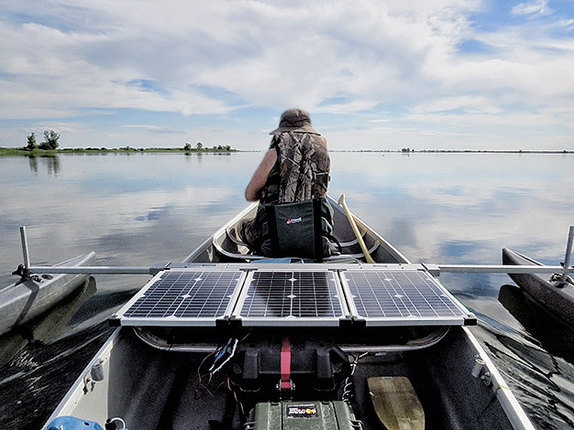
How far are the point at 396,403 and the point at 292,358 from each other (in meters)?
1.04

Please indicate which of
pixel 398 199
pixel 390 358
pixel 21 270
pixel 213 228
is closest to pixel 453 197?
pixel 398 199

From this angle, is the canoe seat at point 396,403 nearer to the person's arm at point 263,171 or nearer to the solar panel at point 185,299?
the solar panel at point 185,299

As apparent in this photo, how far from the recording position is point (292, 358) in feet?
8.31

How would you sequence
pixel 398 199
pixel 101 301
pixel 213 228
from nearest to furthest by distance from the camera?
pixel 101 301, pixel 213 228, pixel 398 199

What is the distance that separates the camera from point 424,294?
2.90m

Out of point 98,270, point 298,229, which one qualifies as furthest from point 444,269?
point 98,270

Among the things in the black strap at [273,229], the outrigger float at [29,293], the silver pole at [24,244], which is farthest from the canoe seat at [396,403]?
the silver pole at [24,244]

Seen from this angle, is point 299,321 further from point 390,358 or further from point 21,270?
point 21,270

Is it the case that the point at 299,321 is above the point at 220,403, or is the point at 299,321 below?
above

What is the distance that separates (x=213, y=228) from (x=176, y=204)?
578 cm

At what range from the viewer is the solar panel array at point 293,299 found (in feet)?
8.13

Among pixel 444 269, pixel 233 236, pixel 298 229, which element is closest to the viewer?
pixel 444 269

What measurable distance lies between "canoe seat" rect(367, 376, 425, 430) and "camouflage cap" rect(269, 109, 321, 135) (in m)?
2.96

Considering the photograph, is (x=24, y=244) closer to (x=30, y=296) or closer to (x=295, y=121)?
(x=30, y=296)
